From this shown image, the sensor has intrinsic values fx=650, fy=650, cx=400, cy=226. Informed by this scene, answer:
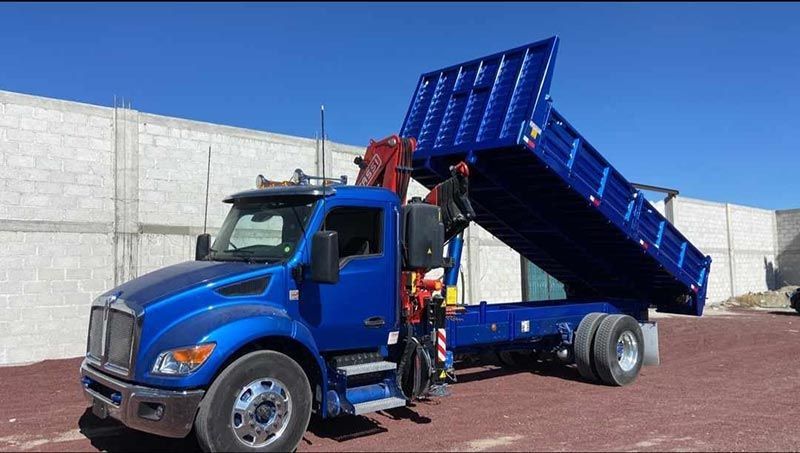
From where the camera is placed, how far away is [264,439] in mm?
5281

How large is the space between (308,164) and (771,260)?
93.5 feet

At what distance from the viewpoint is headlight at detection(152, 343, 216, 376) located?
4.98 meters

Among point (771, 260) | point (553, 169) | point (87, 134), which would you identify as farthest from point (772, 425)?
point (771, 260)

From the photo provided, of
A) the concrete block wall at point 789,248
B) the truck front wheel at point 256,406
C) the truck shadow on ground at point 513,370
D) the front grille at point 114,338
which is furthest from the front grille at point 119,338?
the concrete block wall at point 789,248

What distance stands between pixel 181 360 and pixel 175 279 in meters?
0.87

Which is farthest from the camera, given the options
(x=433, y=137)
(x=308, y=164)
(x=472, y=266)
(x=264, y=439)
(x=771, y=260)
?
(x=771, y=260)

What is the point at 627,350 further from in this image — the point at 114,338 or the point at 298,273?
the point at 114,338

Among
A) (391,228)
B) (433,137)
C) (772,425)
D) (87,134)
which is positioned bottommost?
(772,425)

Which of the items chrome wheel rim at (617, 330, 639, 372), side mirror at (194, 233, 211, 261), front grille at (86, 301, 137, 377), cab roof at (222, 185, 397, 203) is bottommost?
chrome wheel rim at (617, 330, 639, 372)

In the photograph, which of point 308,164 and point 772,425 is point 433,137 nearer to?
point 772,425

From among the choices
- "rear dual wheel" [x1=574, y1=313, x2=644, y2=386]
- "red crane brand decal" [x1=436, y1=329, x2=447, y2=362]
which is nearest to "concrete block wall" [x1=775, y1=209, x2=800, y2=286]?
"rear dual wheel" [x1=574, y1=313, x2=644, y2=386]

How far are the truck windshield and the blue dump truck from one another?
0.05 ft

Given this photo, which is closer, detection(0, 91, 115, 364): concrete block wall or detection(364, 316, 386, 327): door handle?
detection(364, 316, 386, 327): door handle

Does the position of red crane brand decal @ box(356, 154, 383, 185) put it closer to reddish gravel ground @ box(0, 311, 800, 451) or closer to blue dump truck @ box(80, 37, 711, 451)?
blue dump truck @ box(80, 37, 711, 451)
